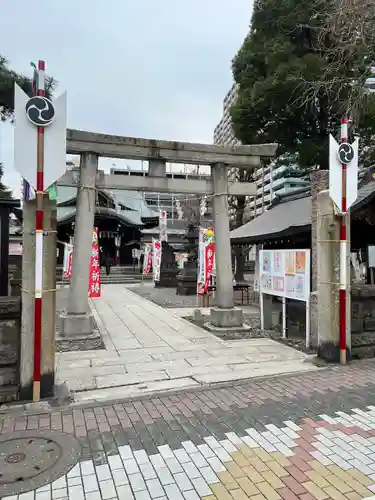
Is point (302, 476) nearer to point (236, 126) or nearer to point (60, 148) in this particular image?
point (60, 148)

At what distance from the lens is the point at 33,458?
3.17 meters

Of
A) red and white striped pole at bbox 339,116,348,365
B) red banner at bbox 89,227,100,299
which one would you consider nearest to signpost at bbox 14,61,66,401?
red and white striped pole at bbox 339,116,348,365

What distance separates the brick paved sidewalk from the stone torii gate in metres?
4.14

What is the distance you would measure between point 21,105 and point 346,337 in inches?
229

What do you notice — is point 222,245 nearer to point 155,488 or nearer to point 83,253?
point 83,253

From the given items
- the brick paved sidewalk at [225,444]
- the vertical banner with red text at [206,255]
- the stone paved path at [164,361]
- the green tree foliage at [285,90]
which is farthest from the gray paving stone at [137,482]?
the green tree foliage at [285,90]

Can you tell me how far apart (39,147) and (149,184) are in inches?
186

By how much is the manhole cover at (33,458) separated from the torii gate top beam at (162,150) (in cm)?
630

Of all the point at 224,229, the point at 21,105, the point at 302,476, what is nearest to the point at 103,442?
the point at 302,476

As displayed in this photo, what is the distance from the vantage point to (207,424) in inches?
150

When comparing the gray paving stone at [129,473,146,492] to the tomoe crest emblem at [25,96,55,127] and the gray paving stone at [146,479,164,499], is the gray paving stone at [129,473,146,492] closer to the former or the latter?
the gray paving stone at [146,479,164,499]

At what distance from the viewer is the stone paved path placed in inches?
203

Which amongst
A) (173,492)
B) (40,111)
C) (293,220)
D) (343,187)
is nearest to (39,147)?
(40,111)

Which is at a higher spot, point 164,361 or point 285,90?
point 285,90
